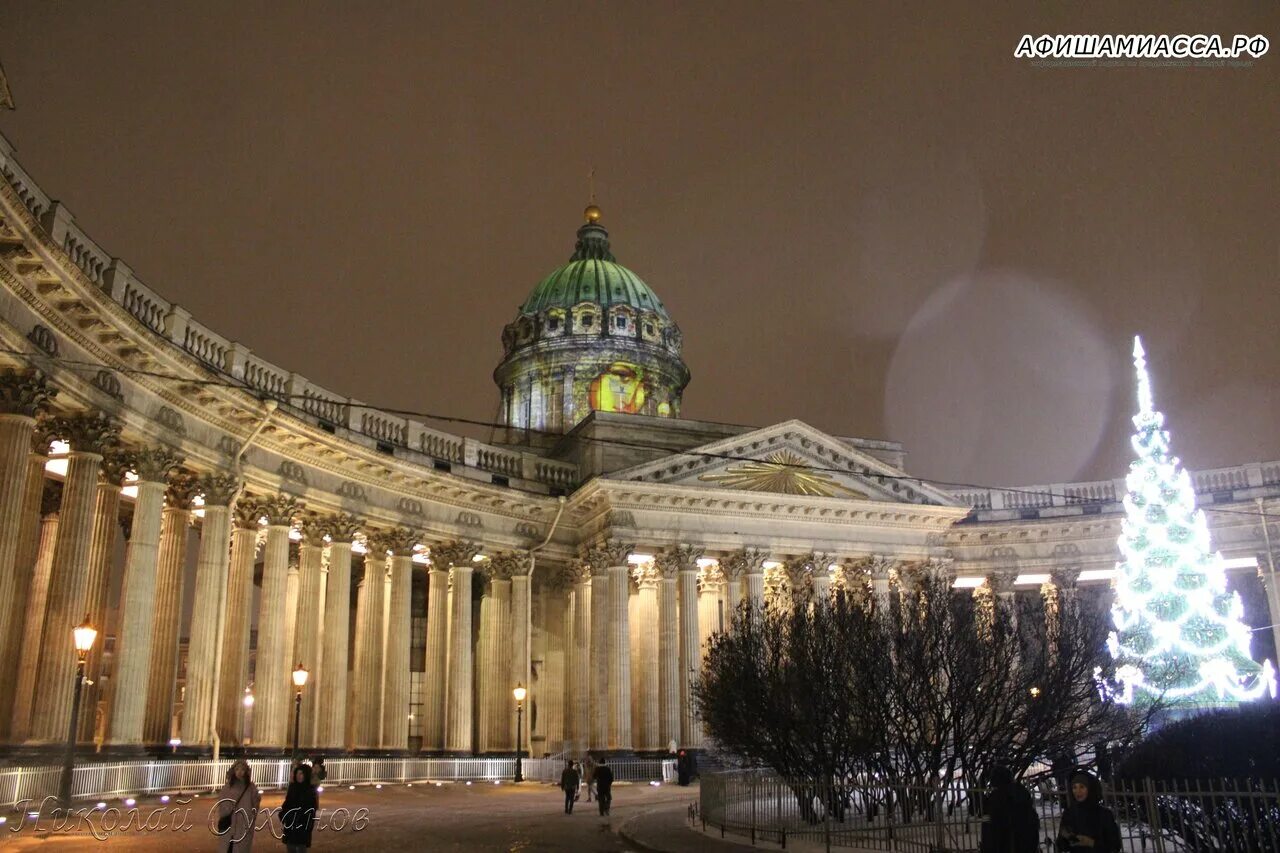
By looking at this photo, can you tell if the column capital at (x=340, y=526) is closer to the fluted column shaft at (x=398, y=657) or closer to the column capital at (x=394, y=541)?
the column capital at (x=394, y=541)

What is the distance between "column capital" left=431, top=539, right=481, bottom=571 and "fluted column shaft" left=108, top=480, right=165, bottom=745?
13.9m

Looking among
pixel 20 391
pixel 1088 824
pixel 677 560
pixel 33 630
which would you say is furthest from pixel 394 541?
pixel 1088 824

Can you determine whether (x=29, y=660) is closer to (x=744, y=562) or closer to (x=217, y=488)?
(x=217, y=488)

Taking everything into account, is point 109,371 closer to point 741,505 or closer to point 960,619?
point 960,619

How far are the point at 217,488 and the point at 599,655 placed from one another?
17858 millimetres

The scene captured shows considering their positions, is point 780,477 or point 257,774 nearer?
point 257,774

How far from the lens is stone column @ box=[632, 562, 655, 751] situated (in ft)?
146

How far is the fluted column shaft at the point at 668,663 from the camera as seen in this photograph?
145 feet

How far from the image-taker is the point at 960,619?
23.4m

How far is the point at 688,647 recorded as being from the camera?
45.1 metres

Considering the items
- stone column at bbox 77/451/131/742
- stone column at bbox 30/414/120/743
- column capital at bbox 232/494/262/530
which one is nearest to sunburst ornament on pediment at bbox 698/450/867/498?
column capital at bbox 232/494/262/530

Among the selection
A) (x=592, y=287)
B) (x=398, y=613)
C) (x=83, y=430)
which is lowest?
(x=398, y=613)

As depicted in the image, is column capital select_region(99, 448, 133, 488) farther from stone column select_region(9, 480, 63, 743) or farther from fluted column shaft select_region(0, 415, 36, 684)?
fluted column shaft select_region(0, 415, 36, 684)

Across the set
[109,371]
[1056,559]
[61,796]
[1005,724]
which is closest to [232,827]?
[61,796]
